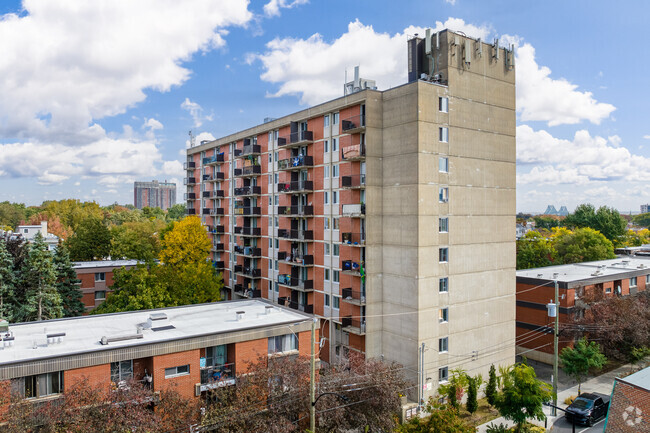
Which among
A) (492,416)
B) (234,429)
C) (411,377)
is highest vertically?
(234,429)

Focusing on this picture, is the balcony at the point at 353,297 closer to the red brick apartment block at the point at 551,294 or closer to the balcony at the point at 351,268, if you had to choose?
the balcony at the point at 351,268

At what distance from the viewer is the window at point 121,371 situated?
21.7 m

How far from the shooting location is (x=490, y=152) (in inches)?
1353

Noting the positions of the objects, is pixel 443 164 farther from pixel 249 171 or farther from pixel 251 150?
pixel 249 171

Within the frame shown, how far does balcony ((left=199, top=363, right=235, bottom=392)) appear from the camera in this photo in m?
23.0

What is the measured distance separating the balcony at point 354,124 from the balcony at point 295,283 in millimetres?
14255

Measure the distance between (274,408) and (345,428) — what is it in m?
4.27

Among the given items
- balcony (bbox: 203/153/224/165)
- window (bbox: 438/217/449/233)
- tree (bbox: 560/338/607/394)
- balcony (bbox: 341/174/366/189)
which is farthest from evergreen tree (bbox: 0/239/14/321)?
tree (bbox: 560/338/607/394)

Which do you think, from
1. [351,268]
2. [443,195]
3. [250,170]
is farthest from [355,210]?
[250,170]

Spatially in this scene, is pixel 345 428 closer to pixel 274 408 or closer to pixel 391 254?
pixel 274 408

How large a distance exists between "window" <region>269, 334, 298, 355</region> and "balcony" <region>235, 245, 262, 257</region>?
2278cm

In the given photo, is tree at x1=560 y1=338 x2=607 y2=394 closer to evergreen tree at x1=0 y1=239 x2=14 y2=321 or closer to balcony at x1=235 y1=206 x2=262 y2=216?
balcony at x1=235 y1=206 x2=262 y2=216

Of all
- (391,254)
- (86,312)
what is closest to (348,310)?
(391,254)

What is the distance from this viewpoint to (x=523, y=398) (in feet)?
81.1
